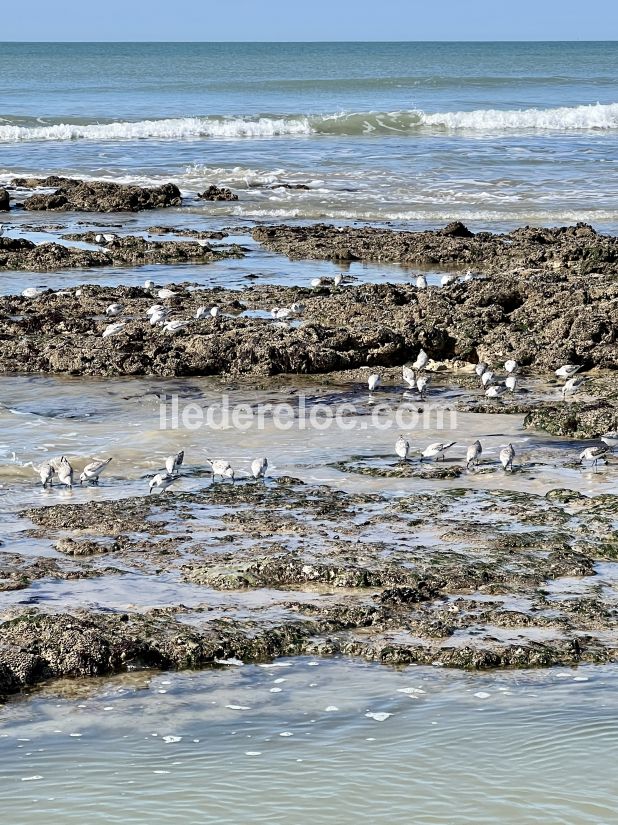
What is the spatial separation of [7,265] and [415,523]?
1039 centimetres

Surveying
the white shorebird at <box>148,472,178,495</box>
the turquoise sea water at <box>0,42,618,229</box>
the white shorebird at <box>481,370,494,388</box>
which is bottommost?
the white shorebird at <box>148,472,178,495</box>

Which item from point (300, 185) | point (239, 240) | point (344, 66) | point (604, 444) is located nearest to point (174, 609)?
point (604, 444)

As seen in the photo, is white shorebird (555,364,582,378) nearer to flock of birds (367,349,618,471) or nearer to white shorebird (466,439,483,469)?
flock of birds (367,349,618,471)

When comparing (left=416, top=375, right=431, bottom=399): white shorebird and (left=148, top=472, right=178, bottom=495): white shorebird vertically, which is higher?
(left=416, top=375, right=431, bottom=399): white shorebird

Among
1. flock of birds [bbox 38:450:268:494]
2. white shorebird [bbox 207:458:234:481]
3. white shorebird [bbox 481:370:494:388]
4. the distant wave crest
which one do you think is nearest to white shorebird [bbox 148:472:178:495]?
flock of birds [bbox 38:450:268:494]

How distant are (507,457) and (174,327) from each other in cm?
459

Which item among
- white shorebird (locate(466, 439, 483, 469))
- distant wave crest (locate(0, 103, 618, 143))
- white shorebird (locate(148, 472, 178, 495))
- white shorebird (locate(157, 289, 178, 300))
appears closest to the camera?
white shorebird (locate(148, 472, 178, 495))

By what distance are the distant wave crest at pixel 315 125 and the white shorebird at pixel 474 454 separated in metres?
31.0

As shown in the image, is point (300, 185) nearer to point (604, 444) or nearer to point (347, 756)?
point (604, 444)

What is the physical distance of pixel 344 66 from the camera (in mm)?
81062

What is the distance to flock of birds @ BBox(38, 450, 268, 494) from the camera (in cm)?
790

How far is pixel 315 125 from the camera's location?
39656 millimetres

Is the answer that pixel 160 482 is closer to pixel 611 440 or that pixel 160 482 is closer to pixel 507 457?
pixel 507 457

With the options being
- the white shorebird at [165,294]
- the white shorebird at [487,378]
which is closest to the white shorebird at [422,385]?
the white shorebird at [487,378]
